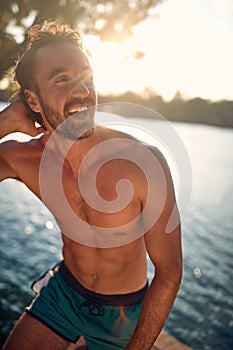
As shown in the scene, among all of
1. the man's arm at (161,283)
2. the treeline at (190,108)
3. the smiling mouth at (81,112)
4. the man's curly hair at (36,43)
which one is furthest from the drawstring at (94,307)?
the treeline at (190,108)

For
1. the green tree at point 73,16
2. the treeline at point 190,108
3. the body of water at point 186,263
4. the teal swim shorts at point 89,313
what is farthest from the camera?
the treeline at point 190,108

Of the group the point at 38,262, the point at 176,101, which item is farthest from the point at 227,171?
the point at 176,101

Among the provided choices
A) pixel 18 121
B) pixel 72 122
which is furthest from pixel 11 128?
pixel 72 122

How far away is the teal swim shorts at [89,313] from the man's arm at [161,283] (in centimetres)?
68

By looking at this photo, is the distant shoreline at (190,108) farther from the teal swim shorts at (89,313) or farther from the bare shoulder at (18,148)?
the teal swim shorts at (89,313)

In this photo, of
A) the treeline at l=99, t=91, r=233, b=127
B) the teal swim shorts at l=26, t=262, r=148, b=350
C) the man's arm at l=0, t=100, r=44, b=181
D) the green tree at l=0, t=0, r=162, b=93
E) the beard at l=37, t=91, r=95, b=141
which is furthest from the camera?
the treeline at l=99, t=91, r=233, b=127

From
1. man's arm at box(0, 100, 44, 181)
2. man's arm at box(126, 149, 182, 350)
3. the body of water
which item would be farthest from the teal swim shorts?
the body of water

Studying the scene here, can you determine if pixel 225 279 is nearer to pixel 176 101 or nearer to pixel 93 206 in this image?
pixel 93 206

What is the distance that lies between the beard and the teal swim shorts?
1.13m

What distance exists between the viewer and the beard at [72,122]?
2324 mm

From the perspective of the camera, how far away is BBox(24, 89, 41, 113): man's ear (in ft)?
8.75

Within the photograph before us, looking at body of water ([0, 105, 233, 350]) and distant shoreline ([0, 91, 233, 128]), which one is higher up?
body of water ([0, 105, 233, 350])

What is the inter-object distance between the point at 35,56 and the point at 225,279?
29.1 ft

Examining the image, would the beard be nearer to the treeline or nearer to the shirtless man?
the shirtless man
